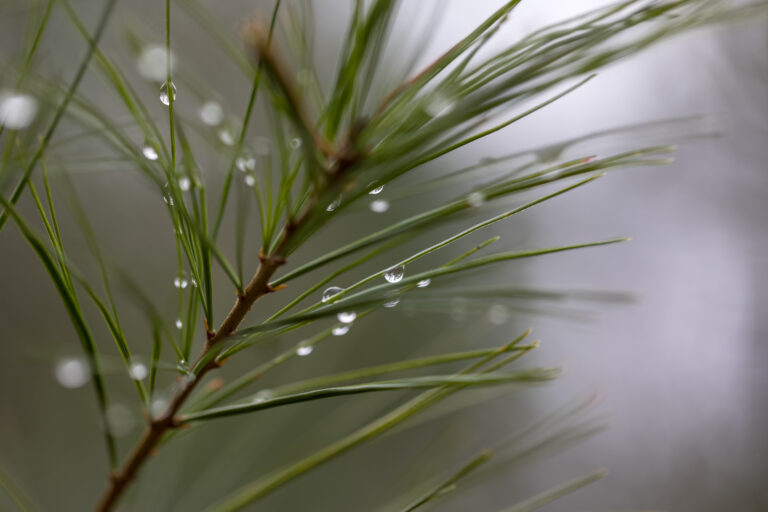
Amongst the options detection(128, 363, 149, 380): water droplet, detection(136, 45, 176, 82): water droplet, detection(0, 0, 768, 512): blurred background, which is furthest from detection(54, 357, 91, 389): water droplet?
detection(0, 0, 768, 512): blurred background

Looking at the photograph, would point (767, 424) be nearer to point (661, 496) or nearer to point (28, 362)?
point (661, 496)

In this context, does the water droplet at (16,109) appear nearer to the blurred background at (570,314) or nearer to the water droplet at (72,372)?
the water droplet at (72,372)

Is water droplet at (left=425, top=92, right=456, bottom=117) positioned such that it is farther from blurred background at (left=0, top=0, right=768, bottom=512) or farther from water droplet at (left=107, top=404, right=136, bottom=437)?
blurred background at (left=0, top=0, right=768, bottom=512)

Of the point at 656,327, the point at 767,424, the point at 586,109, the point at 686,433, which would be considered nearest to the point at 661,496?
the point at 686,433

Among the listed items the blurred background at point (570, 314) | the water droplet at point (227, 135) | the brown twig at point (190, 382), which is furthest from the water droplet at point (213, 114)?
the blurred background at point (570, 314)

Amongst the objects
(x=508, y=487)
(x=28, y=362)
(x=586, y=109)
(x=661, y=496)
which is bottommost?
(x=661, y=496)

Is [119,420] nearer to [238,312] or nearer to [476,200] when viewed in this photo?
[238,312]
